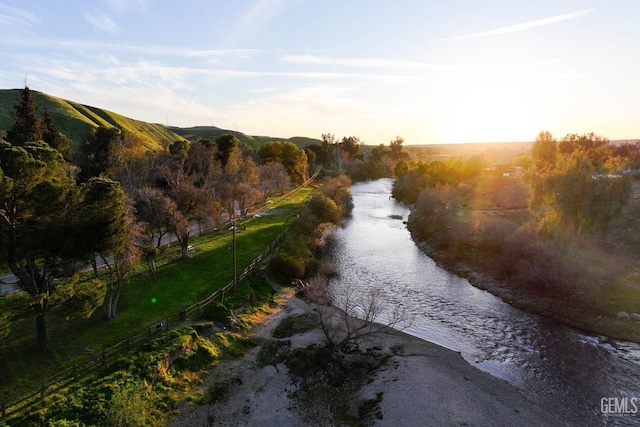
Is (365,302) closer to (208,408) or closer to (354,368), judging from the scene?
(354,368)

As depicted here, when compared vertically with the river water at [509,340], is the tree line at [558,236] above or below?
above

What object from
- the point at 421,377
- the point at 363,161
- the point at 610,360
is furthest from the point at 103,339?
the point at 363,161

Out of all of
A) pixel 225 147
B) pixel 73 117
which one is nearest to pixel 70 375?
pixel 225 147

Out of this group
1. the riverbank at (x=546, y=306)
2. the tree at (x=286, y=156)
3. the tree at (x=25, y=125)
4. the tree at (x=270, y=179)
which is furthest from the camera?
the tree at (x=286, y=156)

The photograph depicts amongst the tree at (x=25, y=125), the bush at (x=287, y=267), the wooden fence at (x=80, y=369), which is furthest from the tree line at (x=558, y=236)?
the tree at (x=25, y=125)

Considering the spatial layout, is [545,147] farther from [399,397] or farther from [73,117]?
[73,117]

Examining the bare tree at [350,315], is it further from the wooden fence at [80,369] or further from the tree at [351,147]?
the tree at [351,147]

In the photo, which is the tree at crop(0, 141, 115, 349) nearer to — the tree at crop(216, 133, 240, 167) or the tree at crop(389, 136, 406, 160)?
the tree at crop(216, 133, 240, 167)
